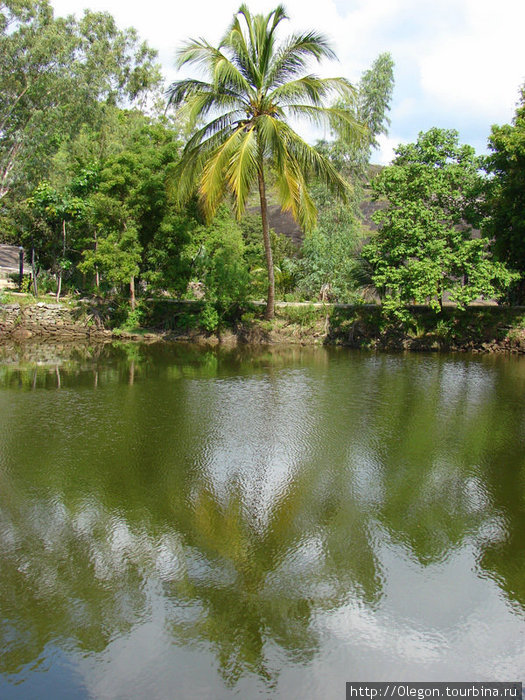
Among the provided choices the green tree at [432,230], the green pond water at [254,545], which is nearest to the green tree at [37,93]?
the green tree at [432,230]

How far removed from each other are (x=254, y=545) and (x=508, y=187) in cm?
1426

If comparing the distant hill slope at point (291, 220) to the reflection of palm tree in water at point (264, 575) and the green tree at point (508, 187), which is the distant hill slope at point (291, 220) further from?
the reflection of palm tree in water at point (264, 575)

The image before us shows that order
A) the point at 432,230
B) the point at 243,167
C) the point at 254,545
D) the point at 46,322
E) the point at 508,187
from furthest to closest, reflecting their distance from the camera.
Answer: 1. the point at 46,322
2. the point at 432,230
3. the point at 508,187
4. the point at 243,167
5. the point at 254,545

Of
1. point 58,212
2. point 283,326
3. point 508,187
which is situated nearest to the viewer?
point 508,187

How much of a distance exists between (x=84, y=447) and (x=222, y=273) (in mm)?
11530

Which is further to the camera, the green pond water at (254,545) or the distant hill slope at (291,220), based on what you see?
the distant hill slope at (291,220)

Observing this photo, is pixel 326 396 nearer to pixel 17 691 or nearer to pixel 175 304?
pixel 17 691

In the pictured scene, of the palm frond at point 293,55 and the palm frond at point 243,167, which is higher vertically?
the palm frond at point 293,55

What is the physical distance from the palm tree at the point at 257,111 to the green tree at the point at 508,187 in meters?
4.11

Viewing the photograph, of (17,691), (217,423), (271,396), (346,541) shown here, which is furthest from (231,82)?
(17,691)

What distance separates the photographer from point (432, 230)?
53.6 ft

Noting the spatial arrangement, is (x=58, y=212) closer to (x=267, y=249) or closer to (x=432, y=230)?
(x=267, y=249)

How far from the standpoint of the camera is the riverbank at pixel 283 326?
17.3 meters

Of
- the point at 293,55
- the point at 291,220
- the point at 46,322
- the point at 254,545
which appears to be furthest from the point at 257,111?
the point at 291,220
